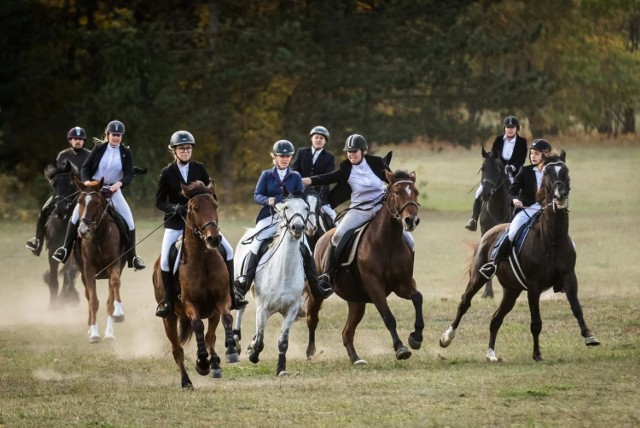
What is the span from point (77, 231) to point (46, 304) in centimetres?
559

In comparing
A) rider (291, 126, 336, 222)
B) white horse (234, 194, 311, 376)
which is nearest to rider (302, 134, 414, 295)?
white horse (234, 194, 311, 376)

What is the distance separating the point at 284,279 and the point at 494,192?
8.94 metres

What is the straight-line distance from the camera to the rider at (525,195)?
1653cm

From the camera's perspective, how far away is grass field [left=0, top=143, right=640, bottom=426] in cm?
1183

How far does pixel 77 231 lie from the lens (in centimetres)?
2023

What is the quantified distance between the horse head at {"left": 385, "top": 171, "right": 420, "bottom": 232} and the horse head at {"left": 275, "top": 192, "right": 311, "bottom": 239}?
1.06m

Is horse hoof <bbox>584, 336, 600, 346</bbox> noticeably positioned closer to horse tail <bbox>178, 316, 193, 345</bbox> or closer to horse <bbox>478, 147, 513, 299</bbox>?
horse tail <bbox>178, 316, 193, 345</bbox>

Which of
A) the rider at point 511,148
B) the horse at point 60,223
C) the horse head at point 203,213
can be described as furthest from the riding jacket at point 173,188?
the rider at point 511,148

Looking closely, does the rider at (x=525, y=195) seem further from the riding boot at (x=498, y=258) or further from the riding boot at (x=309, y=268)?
the riding boot at (x=309, y=268)

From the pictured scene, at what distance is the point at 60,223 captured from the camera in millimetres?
24078

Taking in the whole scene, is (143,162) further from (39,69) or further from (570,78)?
(570,78)

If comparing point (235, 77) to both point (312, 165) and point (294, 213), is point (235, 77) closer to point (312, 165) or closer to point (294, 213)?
point (312, 165)

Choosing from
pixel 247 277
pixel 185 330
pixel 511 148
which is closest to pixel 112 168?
pixel 247 277

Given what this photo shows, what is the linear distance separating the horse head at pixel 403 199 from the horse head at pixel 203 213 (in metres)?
2.61
